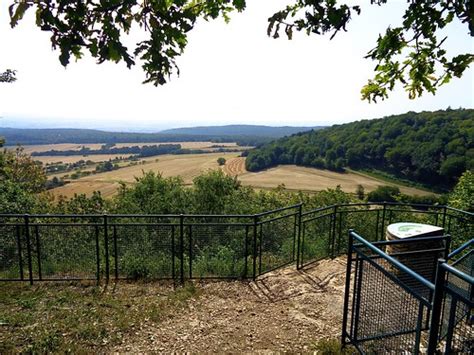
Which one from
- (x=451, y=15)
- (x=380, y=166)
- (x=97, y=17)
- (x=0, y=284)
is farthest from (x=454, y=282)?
(x=380, y=166)

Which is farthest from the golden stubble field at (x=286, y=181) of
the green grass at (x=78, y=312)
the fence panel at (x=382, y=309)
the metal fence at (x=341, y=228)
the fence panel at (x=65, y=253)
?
the fence panel at (x=382, y=309)

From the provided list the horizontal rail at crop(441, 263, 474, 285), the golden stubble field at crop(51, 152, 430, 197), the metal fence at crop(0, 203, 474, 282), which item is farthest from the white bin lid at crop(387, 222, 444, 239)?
the golden stubble field at crop(51, 152, 430, 197)

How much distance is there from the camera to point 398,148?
170ft

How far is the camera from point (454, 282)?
4523 millimetres

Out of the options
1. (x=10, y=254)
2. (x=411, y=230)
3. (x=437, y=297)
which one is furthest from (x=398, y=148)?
(x=437, y=297)

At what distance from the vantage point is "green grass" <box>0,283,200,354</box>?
16.6 ft

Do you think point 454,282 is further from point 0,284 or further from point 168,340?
point 0,284

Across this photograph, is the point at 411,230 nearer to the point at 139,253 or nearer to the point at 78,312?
the point at 139,253

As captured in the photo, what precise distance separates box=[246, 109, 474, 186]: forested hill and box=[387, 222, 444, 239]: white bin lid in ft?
121

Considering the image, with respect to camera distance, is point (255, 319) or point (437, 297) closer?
point (437, 297)

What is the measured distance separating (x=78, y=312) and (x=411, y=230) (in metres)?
6.52

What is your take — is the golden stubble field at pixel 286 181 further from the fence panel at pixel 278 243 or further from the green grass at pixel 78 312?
the green grass at pixel 78 312

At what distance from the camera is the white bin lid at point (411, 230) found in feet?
21.9

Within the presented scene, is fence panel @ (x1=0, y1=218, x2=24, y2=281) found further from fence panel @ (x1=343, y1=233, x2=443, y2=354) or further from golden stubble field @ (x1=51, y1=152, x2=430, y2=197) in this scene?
golden stubble field @ (x1=51, y1=152, x2=430, y2=197)
